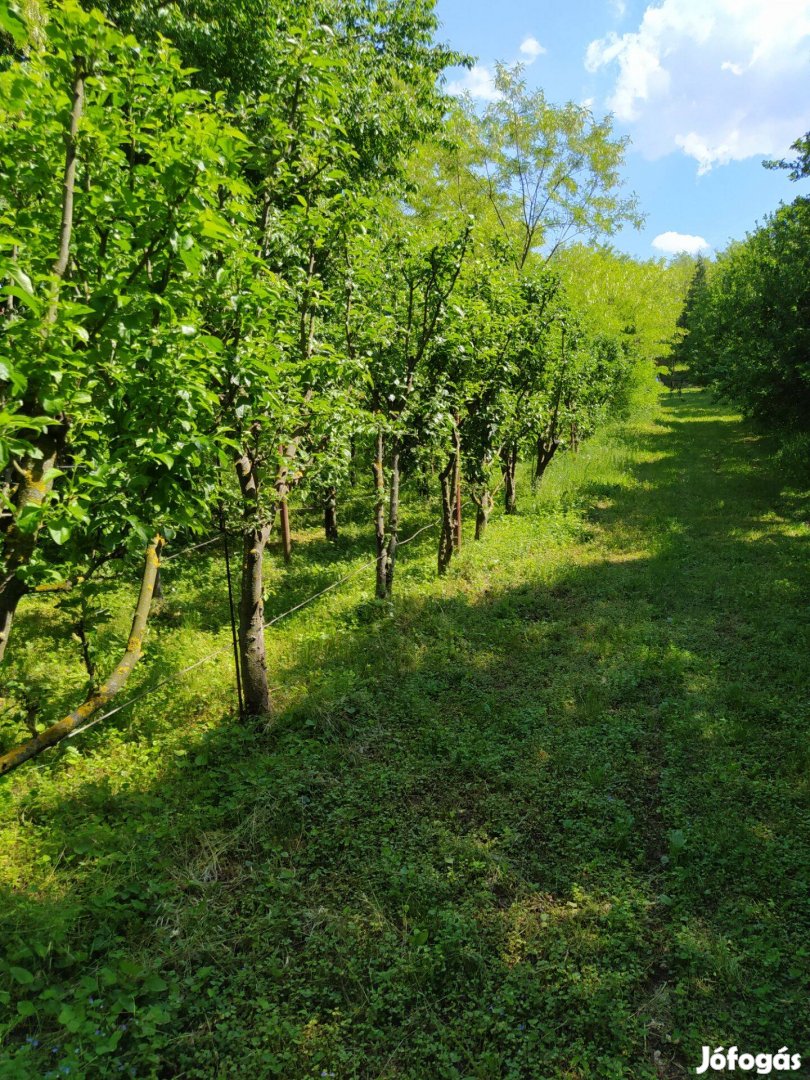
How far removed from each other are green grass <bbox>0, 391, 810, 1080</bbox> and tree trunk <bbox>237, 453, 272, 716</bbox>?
0.97 feet

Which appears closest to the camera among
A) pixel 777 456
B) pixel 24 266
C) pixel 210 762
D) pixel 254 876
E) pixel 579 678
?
pixel 24 266

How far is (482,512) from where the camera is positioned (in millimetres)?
11758

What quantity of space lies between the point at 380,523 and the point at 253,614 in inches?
114

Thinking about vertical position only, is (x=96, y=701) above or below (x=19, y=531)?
below

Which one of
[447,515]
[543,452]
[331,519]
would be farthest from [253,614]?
[543,452]

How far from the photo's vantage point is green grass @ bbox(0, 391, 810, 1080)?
10.3 ft

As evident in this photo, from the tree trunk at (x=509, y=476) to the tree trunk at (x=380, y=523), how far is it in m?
4.90

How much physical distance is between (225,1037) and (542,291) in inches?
466

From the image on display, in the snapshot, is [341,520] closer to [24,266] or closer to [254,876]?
[254,876]

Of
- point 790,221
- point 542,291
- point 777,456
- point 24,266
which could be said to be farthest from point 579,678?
point 777,456

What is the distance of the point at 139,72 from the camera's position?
3090mm

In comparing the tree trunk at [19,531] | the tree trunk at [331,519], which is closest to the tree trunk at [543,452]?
the tree trunk at [331,519]

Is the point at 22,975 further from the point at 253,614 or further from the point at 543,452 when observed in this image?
the point at 543,452

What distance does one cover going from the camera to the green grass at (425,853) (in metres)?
3.14
